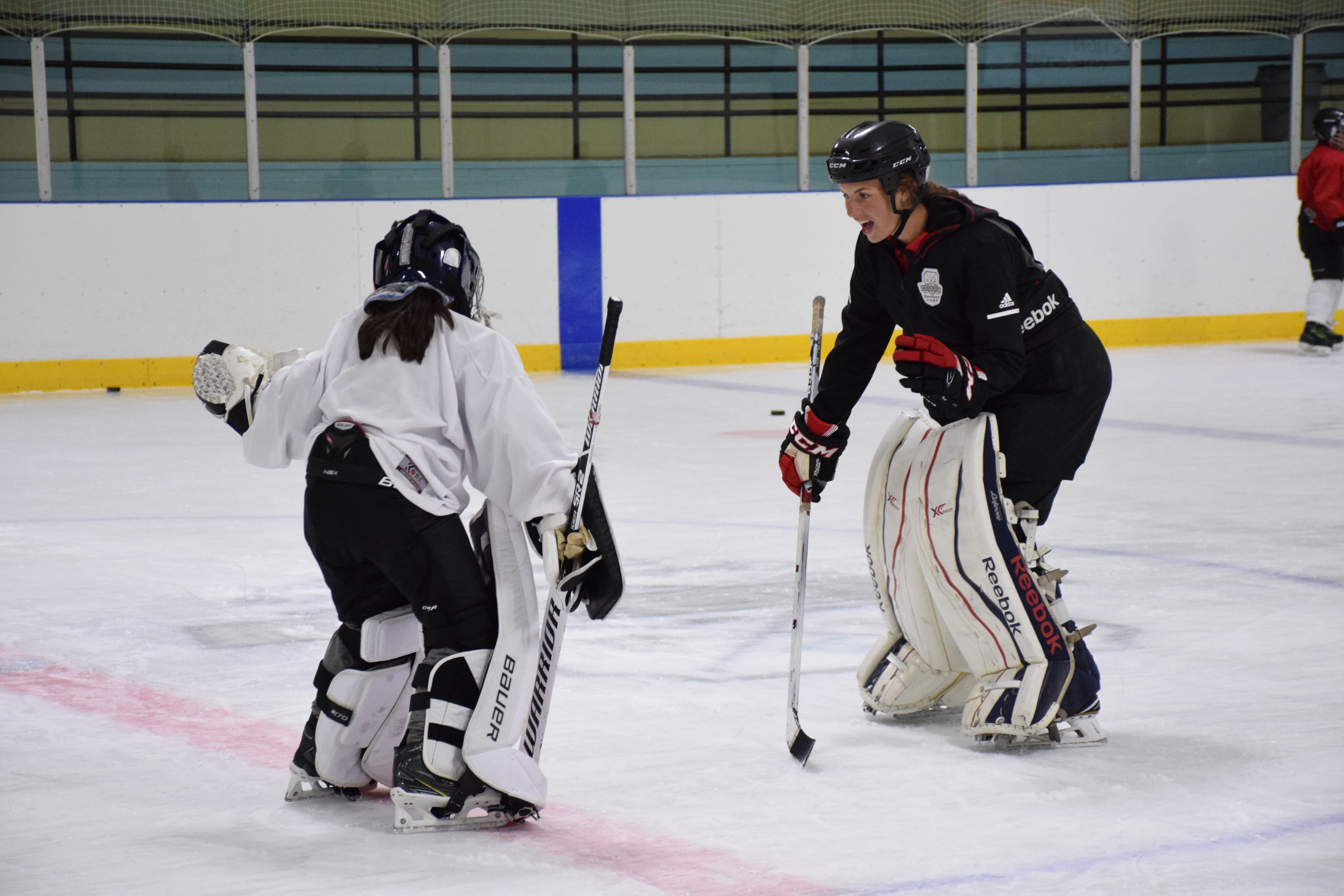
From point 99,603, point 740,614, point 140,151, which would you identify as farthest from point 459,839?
point 140,151

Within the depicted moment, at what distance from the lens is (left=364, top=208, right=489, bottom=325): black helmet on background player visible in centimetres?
240

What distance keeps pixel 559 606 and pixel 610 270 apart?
8.02 meters

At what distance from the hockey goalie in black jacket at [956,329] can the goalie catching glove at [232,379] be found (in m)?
0.95

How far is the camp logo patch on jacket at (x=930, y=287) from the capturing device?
2.72 m

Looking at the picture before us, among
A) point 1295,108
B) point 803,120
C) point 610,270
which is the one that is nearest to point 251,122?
point 610,270

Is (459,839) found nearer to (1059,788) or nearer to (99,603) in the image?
(1059,788)

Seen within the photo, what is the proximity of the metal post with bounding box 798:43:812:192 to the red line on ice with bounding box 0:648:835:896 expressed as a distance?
26.1 feet

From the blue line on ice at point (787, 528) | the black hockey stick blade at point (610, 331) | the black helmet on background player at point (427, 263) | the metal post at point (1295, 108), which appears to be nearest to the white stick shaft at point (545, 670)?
the black hockey stick blade at point (610, 331)

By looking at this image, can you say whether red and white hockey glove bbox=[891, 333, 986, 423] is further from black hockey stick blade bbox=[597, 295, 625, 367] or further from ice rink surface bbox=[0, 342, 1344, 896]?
ice rink surface bbox=[0, 342, 1344, 896]

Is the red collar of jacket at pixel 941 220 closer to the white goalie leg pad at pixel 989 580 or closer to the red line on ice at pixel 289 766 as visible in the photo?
the white goalie leg pad at pixel 989 580

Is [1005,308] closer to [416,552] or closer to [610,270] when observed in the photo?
[416,552]

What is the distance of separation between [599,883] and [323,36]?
29.7 ft

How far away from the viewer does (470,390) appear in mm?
2375

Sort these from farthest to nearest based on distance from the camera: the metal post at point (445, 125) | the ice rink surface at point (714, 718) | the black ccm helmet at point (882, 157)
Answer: the metal post at point (445, 125) → the black ccm helmet at point (882, 157) → the ice rink surface at point (714, 718)
